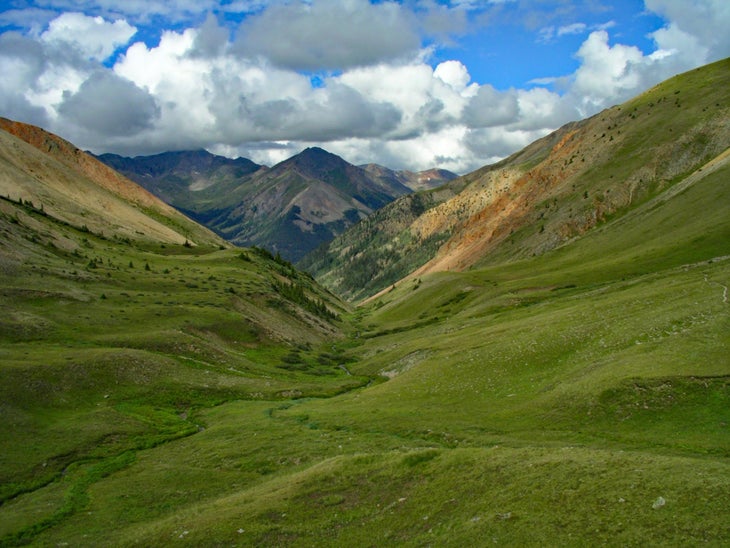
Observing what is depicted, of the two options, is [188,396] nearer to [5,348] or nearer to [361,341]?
[5,348]

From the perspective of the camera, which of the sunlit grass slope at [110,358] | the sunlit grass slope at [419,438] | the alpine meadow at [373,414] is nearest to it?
the sunlit grass slope at [419,438]

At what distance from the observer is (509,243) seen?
188m

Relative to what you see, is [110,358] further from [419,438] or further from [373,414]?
[419,438]

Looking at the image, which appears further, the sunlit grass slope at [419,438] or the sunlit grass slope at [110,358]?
the sunlit grass slope at [110,358]

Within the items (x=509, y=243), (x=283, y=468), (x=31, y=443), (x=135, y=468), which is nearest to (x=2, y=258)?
(x=31, y=443)

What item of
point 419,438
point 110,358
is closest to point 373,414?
point 419,438

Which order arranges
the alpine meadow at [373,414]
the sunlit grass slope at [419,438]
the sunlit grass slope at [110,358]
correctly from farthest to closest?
the sunlit grass slope at [110,358] → the alpine meadow at [373,414] → the sunlit grass slope at [419,438]

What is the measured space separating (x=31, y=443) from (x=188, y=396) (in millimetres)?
18098

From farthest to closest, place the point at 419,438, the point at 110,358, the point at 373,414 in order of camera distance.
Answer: the point at 110,358 → the point at 373,414 → the point at 419,438

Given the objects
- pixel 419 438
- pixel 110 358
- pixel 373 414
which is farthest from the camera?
pixel 110 358

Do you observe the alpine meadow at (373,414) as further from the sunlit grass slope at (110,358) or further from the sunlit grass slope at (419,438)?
the sunlit grass slope at (110,358)

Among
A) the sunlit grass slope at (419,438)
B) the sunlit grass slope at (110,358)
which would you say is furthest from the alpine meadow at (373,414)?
the sunlit grass slope at (110,358)

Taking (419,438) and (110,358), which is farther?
(110,358)

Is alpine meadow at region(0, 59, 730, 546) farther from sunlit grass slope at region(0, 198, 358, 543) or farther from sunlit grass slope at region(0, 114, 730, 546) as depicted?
sunlit grass slope at region(0, 198, 358, 543)
